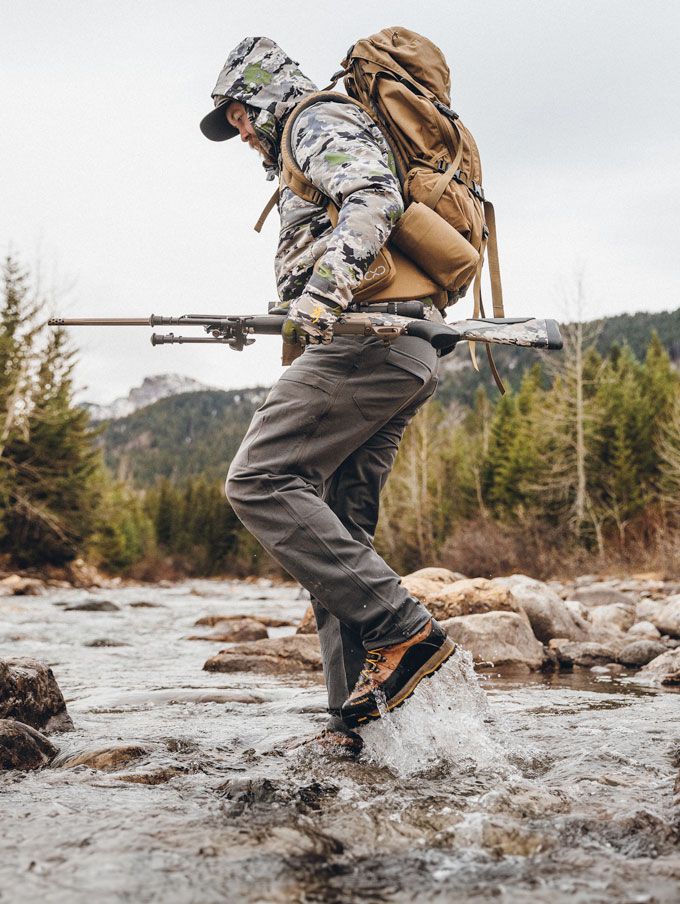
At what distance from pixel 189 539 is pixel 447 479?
3769 centimetres

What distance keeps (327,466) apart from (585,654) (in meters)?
4.58

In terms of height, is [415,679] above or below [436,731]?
above

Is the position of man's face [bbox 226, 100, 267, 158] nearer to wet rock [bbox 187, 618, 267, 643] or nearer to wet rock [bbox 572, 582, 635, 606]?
wet rock [bbox 187, 618, 267, 643]

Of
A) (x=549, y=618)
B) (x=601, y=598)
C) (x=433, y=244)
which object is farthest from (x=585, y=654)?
(x=601, y=598)

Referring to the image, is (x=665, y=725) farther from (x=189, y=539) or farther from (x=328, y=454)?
(x=189, y=539)

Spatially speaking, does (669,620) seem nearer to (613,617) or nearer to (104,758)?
(613,617)

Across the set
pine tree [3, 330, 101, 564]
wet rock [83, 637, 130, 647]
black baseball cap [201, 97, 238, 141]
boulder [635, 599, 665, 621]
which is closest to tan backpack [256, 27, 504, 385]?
black baseball cap [201, 97, 238, 141]

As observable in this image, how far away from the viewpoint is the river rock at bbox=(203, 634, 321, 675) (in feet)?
22.1

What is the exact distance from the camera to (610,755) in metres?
3.27

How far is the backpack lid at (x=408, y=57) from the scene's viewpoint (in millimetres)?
3336

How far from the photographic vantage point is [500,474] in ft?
166

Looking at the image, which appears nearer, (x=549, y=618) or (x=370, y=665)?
(x=370, y=665)

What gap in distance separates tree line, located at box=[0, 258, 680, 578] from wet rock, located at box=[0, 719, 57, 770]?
21078 mm

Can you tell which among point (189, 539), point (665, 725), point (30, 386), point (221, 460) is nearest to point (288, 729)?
point (665, 725)
